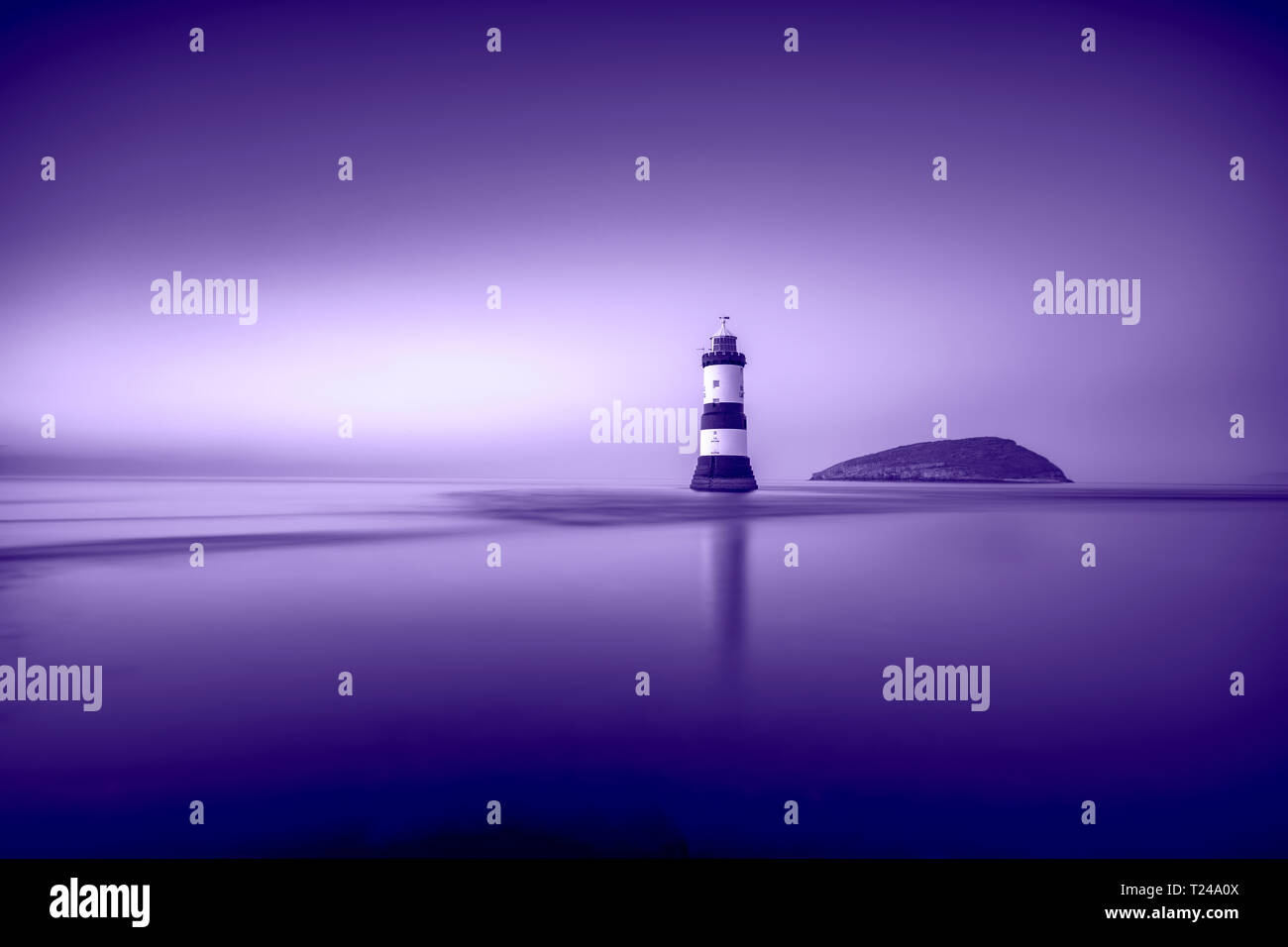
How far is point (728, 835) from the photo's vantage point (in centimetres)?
427

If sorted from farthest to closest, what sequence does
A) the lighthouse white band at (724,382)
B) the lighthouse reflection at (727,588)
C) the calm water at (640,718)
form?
the lighthouse white band at (724,382), the lighthouse reflection at (727,588), the calm water at (640,718)

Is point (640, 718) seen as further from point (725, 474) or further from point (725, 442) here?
point (725, 474)

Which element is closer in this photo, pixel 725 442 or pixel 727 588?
pixel 727 588

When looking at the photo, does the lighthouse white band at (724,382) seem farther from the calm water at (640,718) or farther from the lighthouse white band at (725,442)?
the calm water at (640,718)

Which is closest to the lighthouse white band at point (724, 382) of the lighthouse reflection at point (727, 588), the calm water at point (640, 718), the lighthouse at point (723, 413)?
the lighthouse at point (723, 413)

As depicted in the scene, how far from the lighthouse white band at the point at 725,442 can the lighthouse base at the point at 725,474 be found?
0.26 meters

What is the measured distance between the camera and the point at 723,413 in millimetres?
29156

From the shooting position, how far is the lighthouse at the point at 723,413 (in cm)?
2892

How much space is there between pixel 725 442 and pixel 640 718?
80.7ft

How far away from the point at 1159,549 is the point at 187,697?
1997 centimetres

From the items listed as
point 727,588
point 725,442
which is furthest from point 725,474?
point 727,588

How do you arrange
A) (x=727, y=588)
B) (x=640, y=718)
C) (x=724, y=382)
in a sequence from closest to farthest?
(x=640, y=718) < (x=727, y=588) < (x=724, y=382)

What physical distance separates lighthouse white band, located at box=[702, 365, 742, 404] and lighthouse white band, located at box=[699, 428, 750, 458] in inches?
57.0
